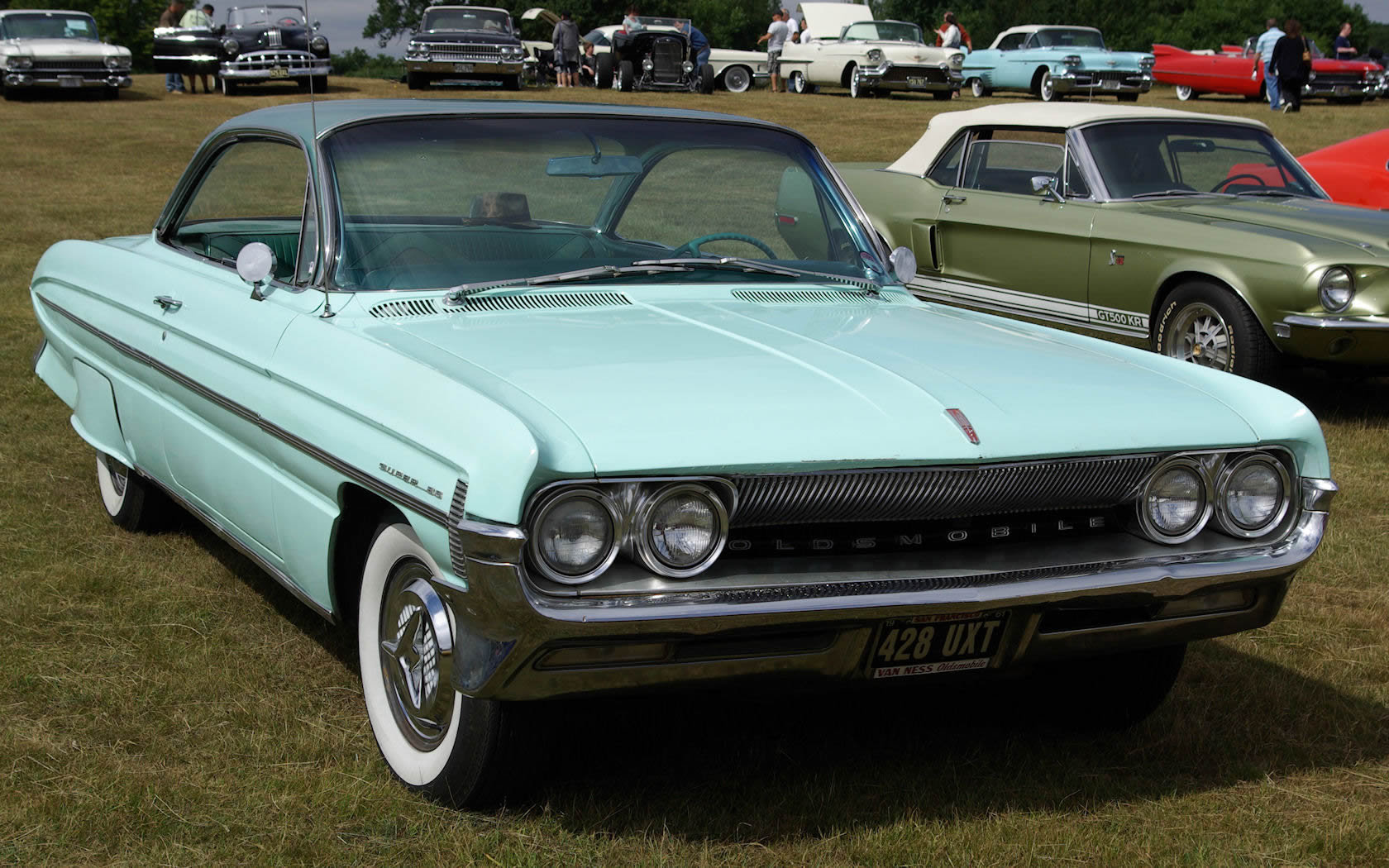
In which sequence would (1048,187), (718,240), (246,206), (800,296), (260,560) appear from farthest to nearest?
(1048,187) < (246,206) < (718,240) < (800,296) < (260,560)

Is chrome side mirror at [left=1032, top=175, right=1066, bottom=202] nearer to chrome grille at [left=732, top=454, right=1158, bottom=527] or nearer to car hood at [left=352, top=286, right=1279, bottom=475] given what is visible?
car hood at [left=352, top=286, right=1279, bottom=475]

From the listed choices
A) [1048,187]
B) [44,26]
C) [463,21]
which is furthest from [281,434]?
[44,26]

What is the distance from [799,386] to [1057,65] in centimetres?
2555

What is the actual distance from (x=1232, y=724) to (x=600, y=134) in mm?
2267

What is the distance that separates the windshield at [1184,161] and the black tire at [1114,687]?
498 cm

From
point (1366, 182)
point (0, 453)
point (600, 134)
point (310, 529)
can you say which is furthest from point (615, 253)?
point (1366, 182)

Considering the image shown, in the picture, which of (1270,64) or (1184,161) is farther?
(1270,64)

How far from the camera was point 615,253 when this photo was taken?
3994 mm

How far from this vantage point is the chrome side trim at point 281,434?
2775 mm

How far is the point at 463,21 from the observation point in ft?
83.9

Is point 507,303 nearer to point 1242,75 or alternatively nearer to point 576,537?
point 576,537

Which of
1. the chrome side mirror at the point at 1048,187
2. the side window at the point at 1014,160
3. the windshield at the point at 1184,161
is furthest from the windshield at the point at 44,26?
the windshield at the point at 1184,161

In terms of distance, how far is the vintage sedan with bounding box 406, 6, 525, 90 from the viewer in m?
24.8

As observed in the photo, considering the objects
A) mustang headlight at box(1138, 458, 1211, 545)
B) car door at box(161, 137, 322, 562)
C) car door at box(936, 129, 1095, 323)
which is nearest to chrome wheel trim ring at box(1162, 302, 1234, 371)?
car door at box(936, 129, 1095, 323)
